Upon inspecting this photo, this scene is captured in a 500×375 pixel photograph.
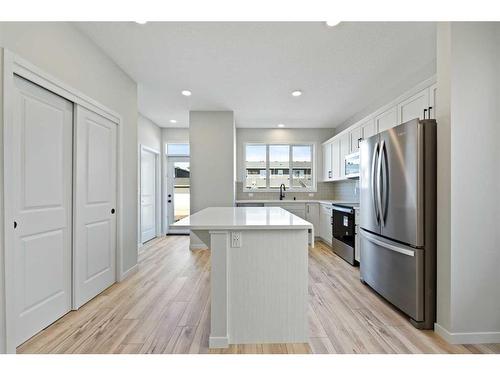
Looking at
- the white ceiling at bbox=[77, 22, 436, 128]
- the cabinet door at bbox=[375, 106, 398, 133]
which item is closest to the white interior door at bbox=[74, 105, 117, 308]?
the white ceiling at bbox=[77, 22, 436, 128]

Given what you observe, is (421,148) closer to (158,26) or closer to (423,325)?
(423,325)

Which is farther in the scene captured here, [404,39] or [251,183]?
[251,183]

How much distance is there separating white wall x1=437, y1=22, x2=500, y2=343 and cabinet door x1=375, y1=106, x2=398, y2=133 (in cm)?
130

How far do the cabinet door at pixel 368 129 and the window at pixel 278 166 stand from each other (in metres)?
2.33

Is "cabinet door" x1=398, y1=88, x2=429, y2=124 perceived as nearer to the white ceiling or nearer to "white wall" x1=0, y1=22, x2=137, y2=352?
the white ceiling

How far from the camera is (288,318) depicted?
1.97 meters

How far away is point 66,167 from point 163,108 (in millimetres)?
2781

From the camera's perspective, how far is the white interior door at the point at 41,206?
1.94 m

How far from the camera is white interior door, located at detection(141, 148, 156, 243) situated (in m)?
5.81

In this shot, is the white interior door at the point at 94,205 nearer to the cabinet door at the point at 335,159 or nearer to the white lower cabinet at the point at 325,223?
the white lower cabinet at the point at 325,223

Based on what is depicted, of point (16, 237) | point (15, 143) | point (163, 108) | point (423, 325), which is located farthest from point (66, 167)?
point (423, 325)

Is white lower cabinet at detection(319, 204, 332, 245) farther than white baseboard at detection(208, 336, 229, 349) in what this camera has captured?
Yes

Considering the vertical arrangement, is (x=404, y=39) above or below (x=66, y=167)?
above
